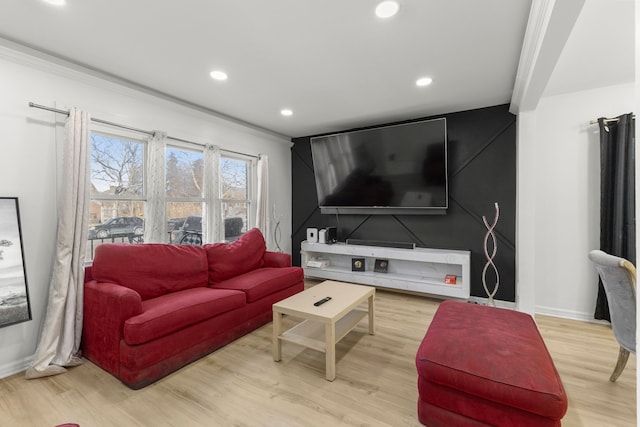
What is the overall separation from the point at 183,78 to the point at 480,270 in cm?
399

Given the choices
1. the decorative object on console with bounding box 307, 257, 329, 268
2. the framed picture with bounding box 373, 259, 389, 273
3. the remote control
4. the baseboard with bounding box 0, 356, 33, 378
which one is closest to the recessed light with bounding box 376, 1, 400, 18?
the remote control

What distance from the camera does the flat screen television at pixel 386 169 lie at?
3.68 meters

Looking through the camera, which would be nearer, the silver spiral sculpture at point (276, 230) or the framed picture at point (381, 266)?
the framed picture at point (381, 266)

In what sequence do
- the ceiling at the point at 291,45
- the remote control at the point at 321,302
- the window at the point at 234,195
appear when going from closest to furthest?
the ceiling at the point at 291,45
the remote control at the point at 321,302
the window at the point at 234,195

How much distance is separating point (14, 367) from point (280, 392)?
6.63 feet

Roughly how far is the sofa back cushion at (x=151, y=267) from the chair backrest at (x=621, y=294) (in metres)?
3.23

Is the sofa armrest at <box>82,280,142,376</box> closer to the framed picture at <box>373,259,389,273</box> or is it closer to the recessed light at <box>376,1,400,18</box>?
the recessed light at <box>376,1,400,18</box>

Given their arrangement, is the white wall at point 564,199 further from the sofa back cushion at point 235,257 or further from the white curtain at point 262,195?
the white curtain at point 262,195

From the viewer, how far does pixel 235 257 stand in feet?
10.9

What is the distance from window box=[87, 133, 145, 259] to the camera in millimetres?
2763

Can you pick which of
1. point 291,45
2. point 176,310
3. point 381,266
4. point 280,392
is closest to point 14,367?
point 176,310

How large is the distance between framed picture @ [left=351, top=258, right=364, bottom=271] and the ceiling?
2.23m

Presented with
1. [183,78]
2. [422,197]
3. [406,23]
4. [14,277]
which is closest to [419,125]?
[422,197]

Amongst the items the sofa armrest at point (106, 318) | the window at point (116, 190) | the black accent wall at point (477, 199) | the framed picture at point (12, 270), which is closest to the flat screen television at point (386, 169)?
the black accent wall at point (477, 199)
